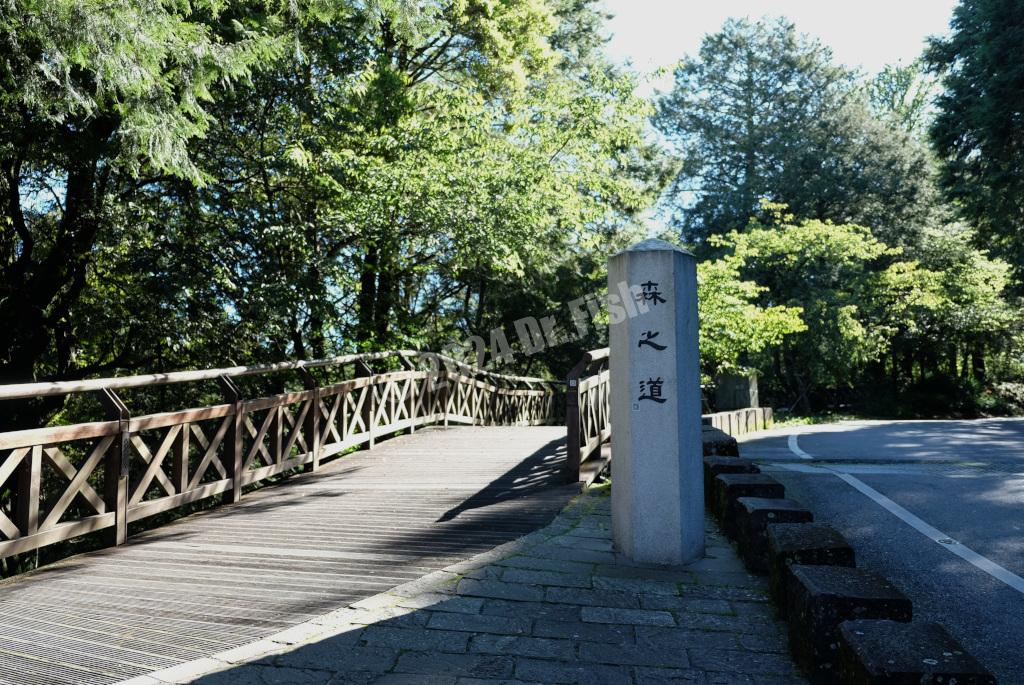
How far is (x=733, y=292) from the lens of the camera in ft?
57.2

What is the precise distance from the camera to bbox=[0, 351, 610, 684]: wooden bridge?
11.5 feet

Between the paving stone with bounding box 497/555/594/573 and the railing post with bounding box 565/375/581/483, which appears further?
the railing post with bounding box 565/375/581/483

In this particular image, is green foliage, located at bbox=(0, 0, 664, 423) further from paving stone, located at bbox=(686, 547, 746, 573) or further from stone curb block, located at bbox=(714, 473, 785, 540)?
paving stone, located at bbox=(686, 547, 746, 573)

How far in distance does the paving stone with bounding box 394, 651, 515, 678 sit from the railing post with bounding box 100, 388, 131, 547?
11.3 feet

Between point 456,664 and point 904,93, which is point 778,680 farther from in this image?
point 904,93

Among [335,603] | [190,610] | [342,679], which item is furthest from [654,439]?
[190,610]

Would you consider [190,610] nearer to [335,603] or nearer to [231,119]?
[335,603]

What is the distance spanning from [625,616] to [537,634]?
0.51 metres

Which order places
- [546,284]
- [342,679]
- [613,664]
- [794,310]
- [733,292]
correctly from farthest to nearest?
[546,284] → [794,310] → [733,292] → [613,664] → [342,679]

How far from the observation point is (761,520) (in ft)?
14.0

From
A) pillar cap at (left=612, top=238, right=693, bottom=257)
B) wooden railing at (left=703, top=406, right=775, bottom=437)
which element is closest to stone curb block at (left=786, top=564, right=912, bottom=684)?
pillar cap at (left=612, top=238, right=693, bottom=257)

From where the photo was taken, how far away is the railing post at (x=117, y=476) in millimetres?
5465

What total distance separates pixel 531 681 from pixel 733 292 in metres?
15.6

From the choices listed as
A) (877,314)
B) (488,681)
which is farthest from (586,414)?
(877,314)
